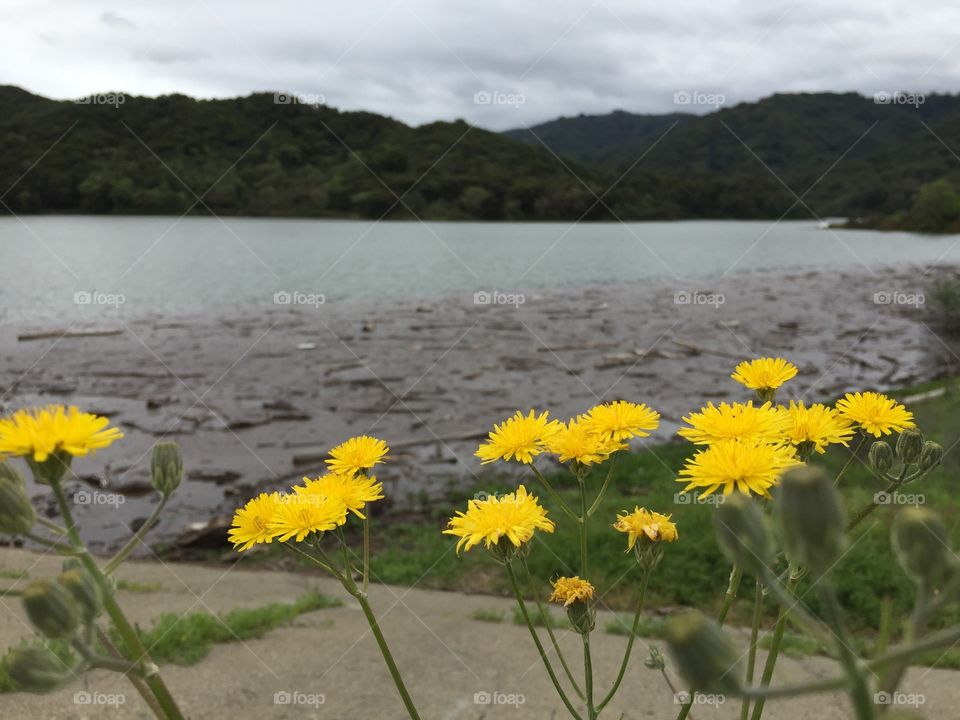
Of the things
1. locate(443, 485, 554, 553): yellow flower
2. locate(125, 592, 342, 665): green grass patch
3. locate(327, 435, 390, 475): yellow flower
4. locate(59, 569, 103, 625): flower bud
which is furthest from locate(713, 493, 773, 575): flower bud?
locate(125, 592, 342, 665): green grass patch

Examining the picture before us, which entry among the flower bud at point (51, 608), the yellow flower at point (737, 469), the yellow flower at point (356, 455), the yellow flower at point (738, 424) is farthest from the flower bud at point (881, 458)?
the flower bud at point (51, 608)

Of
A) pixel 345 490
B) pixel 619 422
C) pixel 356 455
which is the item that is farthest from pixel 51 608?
pixel 619 422

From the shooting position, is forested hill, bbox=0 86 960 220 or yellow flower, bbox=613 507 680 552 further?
forested hill, bbox=0 86 960 220

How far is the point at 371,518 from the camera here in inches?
281

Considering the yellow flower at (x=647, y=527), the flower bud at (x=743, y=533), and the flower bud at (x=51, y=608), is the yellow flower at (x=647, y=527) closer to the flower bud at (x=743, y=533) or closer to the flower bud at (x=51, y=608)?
the flower bud at (x=743, y=533)

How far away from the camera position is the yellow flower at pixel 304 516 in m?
1.35

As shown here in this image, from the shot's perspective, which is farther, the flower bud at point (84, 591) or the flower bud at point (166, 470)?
the flower bud at point (166, 470)

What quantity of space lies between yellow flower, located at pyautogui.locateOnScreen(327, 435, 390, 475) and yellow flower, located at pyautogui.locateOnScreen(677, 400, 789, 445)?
2.40 feet

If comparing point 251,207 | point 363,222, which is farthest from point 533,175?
point 251,207

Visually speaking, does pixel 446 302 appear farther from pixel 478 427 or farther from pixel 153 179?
pixel 153 179

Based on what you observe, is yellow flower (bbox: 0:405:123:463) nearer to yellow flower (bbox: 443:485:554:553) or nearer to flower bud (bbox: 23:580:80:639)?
flower bud (bbox: 23:580:80:639)

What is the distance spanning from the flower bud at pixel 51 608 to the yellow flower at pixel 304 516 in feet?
1.55

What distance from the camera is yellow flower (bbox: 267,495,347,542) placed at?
4.43ft

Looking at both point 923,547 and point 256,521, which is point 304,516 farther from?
point 923,547
